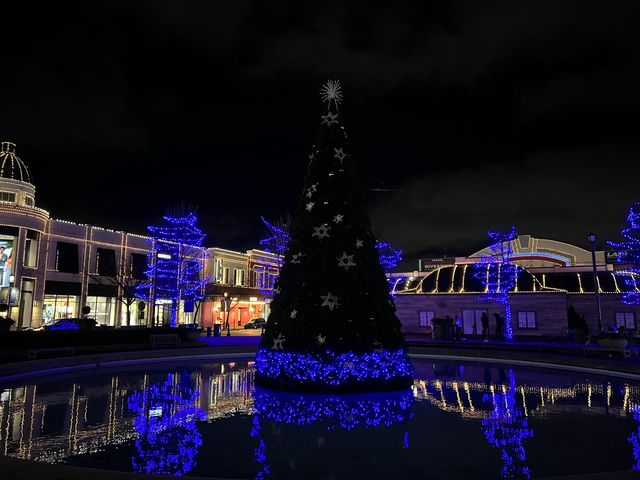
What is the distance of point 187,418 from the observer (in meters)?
9.20

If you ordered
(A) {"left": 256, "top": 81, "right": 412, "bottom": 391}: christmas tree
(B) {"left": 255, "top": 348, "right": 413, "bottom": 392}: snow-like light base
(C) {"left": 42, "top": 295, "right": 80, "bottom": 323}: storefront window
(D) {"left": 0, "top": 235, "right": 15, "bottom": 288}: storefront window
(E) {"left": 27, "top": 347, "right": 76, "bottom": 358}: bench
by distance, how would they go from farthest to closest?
(C) {"left": 42, "top": 295, "right": 80, "bottom": 323}: storefront window, (D) {"left": 0, "top": 235, "right": 15, "bottom": 288}: storefront window, (E) {"left": 27, "top": 347, "right": 76, "bottom": 358}: bench, (A) {"left": 256, "top": 81, "right": 412, "bottom": 391}: christmas tree, (B) {"left": 255, "top": 348, "right": 413, "bottom": 392}: snow-like light base

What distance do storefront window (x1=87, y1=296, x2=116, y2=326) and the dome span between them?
13.7m

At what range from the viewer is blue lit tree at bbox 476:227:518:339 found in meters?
32.6

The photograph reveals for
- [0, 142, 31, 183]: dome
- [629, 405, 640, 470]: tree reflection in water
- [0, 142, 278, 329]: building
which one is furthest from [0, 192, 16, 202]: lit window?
[629, 405, 640, 470]: tree reflection in water

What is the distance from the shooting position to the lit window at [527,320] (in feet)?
108

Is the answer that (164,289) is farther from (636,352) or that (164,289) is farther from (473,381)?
(636,352)

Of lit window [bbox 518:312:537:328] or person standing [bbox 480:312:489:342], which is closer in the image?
person standing [bbox 480:312:489:342]

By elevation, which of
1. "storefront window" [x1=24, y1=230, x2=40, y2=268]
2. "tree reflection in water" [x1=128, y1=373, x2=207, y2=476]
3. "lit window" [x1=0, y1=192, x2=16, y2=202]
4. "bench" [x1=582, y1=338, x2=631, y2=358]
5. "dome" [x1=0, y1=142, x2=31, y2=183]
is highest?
"dome" [x1=0, y1=142, x2=31, y2=183]

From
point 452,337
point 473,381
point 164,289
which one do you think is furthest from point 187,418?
point 164,289

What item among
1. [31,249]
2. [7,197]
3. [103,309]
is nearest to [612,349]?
[103,309]

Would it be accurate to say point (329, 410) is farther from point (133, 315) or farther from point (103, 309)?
point (133, 315)

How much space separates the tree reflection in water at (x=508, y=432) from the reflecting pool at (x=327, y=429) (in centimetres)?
3

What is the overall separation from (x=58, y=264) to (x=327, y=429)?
39.3m

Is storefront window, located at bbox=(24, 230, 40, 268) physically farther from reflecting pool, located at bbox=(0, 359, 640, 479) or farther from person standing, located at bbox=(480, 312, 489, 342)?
person standing, located at bbox=(480, 312, 489, 342)
